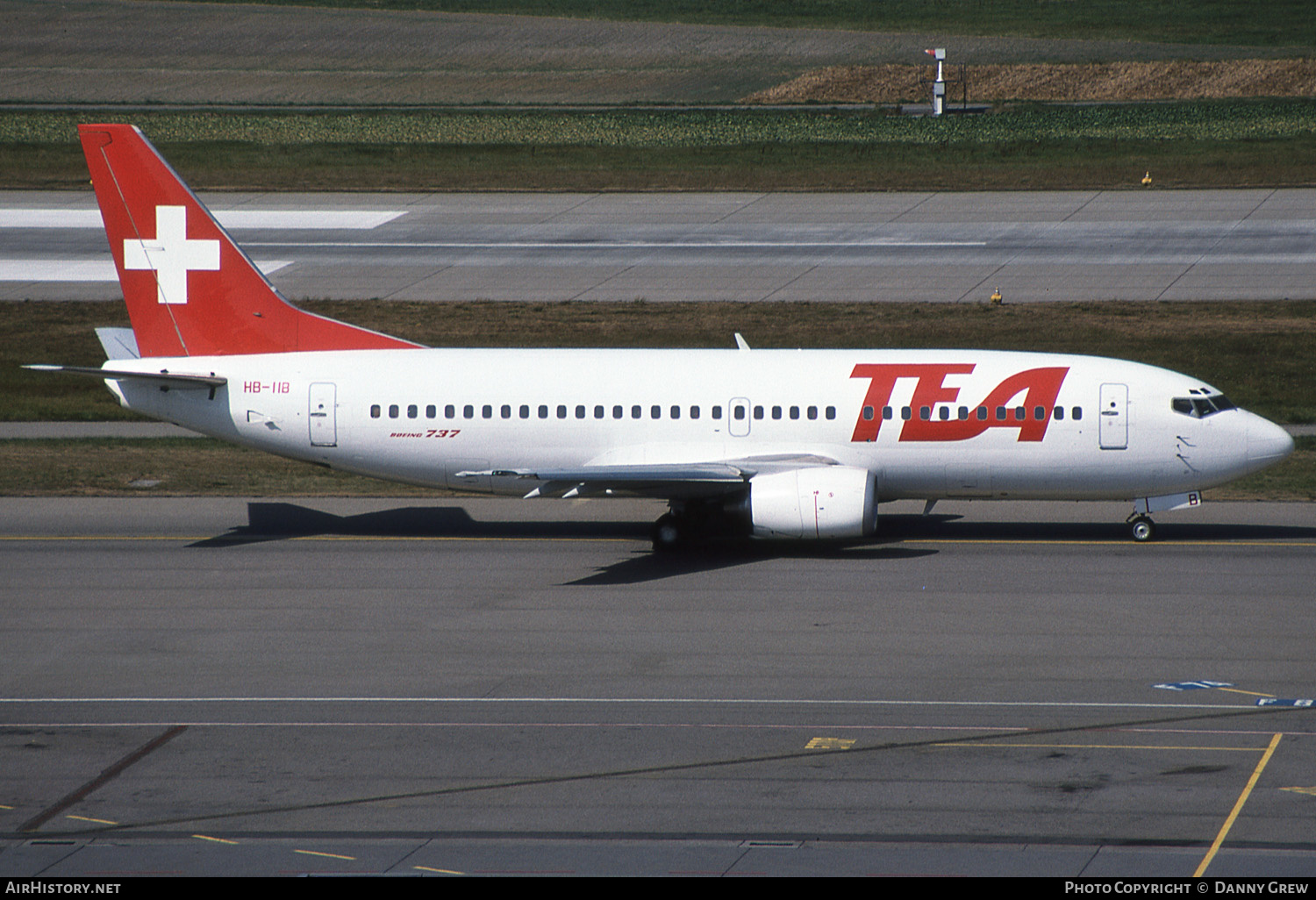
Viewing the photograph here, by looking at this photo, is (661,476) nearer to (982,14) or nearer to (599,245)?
(599,245)

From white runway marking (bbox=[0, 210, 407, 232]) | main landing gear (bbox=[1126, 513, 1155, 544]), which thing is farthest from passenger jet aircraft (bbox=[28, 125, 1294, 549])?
white runway marking (bbox=[0, 210, 407, 232])

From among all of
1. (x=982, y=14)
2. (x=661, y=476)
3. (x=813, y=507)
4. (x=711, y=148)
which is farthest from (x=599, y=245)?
(x=982, y=14)

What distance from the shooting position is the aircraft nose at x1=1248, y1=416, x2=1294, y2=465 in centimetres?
2914

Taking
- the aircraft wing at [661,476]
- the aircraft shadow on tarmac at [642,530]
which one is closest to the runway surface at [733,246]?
the aircraft shadow on tarmac at [642,530]

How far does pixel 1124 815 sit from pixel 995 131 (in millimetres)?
66464

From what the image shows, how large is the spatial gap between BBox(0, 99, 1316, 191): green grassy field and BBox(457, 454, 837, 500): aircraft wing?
4267cm

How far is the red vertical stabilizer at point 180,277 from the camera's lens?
3038 cm

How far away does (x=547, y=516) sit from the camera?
108 feet

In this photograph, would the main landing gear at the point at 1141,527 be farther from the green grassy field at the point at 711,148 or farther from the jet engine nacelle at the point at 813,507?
the green grassy field at the point at 711,148

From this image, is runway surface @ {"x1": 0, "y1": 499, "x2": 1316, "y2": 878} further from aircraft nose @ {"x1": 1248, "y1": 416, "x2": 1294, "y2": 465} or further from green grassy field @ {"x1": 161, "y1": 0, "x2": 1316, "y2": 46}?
green grassy field @ {"x1": 161, "y1": 0, "x2": 1316, "y2": 46}

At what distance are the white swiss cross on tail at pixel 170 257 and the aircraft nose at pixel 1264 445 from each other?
2134cm

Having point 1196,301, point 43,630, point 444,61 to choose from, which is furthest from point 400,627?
point 444,61

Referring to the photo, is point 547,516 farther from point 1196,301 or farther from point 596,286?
point 1196,301

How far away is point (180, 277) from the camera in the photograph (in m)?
30.6
